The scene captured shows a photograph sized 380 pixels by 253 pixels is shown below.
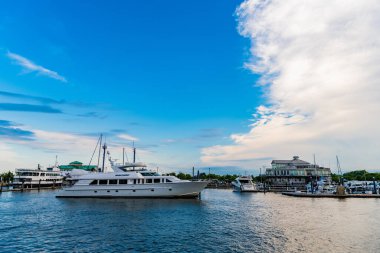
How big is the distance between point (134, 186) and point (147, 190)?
9.23 feet

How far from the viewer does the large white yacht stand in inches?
→ 2051

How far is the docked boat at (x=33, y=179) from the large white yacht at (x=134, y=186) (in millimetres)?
43447

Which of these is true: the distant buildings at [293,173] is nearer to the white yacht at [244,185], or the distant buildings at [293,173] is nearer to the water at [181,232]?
the white yacht at [244,185]

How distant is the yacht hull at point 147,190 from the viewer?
171 feet

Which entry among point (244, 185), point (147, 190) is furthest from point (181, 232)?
point (244, 185)

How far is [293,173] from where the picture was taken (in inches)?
4158

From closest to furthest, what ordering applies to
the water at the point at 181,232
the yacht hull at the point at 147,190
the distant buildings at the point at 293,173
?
the water at the point at 181,232 < the yacht hull at the point at 147,190 < the distant buildings at the point at 293,173

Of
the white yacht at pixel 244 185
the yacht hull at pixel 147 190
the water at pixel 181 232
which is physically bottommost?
the white yacht at pixel 244 185

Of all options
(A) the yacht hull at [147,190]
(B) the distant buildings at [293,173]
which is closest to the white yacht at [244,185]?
(B) the distant buildings at [293,173]

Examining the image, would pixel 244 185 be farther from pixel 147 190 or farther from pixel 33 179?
pixel 33 179

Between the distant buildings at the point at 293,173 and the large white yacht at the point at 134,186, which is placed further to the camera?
the distant buildings at the point at 293,173

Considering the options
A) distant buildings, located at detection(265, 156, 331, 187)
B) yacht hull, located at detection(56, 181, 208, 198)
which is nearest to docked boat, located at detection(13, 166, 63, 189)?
yacht hull, located at detection(56, 181, 208, 198)

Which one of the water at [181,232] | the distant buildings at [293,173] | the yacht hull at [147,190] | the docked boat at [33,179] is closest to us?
the water at [181,232]

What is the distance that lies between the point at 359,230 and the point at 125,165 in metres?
43.3
